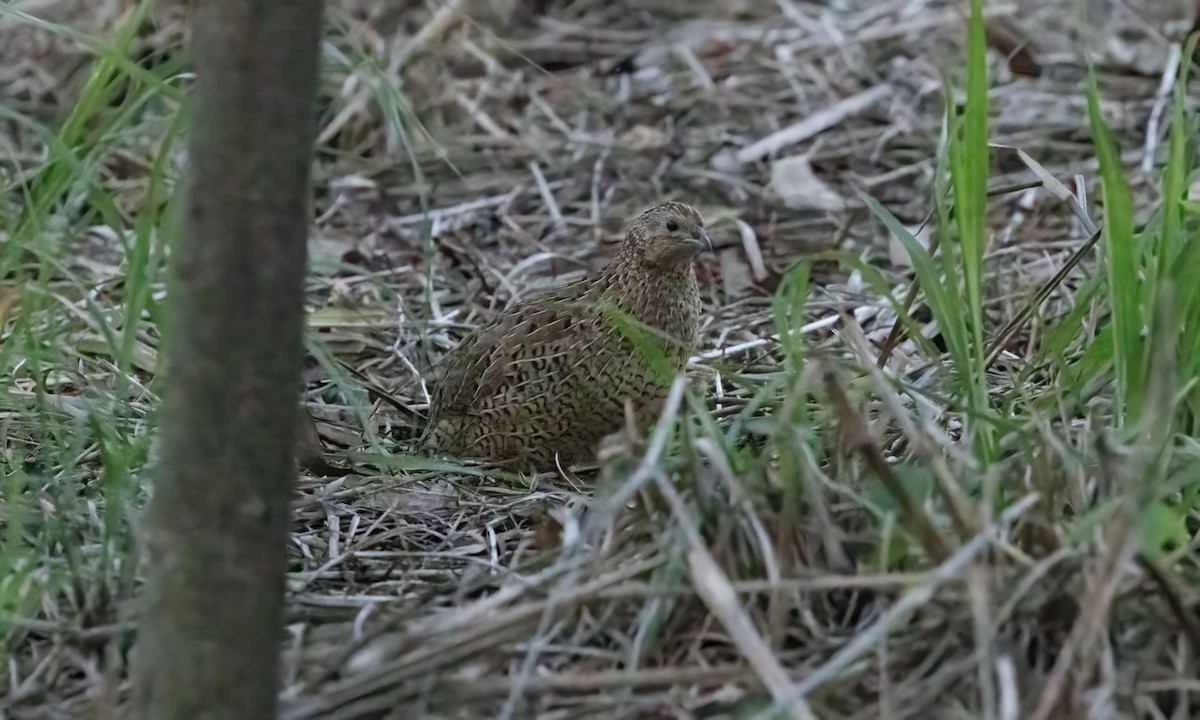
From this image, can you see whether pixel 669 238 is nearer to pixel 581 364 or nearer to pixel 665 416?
pixel 581 364

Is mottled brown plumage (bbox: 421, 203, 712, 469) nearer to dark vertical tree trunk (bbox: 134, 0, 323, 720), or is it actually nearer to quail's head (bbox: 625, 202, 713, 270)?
quail's head (bbox: 625, 202, 713, 270)

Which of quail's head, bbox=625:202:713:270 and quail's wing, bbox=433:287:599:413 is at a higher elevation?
quail's head, bbox=625:202:713:270

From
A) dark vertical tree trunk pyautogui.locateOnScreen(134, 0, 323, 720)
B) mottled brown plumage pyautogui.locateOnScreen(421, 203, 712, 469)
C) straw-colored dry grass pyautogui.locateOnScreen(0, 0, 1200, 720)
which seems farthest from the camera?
mottled brown plumage pyautogui.locateOnScreen(421, 203, 712, 469)

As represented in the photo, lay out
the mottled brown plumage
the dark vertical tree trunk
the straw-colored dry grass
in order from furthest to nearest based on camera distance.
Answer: the mottled brown plumage
the straw-colored dry grass
the dark vertical tree trunk

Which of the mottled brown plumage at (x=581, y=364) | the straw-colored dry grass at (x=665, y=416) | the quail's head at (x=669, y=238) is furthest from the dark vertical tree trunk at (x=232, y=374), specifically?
the quail's head at (x=669, y=238)

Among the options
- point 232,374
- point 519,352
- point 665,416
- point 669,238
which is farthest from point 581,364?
point 232,374

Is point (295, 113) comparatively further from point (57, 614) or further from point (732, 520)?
point (57, 614)

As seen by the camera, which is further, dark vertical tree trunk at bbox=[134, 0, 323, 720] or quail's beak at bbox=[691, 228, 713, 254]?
quail's beak at bbox=[691, 228, 713, 254]

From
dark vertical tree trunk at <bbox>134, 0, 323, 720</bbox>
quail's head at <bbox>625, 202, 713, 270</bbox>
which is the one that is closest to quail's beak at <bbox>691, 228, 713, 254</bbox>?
quail's head at <bbox>625, 202, 713, 270</bbox>

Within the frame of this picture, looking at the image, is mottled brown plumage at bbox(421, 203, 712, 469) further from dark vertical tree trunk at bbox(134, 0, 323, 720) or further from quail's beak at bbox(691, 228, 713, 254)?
dark vertical tree trunk at bbox(134, 0, 323, 720)
